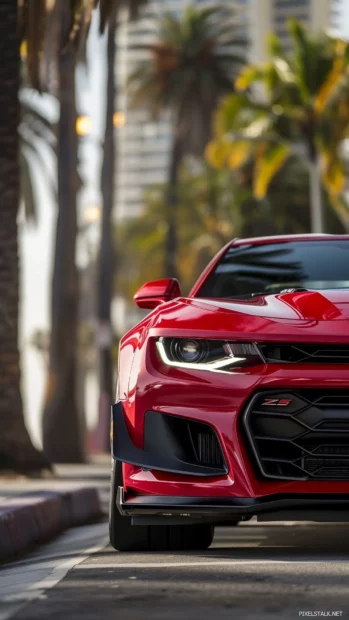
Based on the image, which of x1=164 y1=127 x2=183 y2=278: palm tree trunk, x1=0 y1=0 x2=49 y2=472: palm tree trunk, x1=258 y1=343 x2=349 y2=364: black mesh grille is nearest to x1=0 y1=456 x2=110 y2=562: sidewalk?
x1=258 y1=343 x2=349 y2=364: black mesh grille

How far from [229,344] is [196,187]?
55927 mm

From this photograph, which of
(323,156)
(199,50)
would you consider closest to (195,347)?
(323,156)

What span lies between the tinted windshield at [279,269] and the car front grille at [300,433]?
4.62 feet

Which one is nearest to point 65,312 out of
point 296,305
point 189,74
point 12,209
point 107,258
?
point 12,209

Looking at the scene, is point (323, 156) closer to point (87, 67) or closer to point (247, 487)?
point (87, 67)

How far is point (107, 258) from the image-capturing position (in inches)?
1686

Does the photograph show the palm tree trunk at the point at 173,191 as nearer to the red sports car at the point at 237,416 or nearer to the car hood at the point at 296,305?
the car hood at the point at 296,305

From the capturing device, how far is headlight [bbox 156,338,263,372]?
6117mm

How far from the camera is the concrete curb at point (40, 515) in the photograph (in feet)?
25.8

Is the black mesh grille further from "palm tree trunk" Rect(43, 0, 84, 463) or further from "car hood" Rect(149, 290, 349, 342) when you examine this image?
"palm tree trunk" Rect(43, 0, 84, 463)

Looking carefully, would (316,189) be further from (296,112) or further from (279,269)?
(279,269)

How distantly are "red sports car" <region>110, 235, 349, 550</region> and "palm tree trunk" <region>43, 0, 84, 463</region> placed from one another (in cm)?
2092

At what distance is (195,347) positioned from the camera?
6.24 m

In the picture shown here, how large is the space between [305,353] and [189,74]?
46.1 metres
